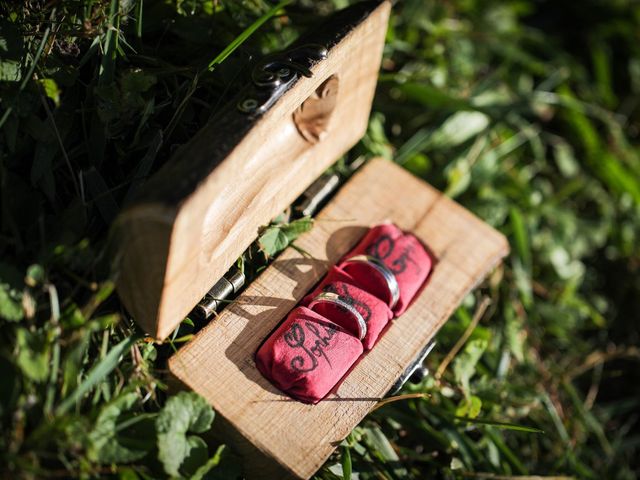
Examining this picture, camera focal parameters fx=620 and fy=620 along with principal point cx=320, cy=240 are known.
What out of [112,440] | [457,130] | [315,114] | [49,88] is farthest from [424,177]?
[112,440]

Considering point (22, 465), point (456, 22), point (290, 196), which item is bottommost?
point (22, 465)

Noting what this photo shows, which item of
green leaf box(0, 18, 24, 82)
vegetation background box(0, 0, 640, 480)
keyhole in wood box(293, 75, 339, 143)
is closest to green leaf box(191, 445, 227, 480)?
vegetation background box(0, 0, 640, 480)

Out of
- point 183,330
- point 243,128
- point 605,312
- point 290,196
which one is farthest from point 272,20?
point 605,312

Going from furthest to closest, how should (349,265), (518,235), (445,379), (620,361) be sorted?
(620,361)
(518,235)
(445,379)
(349,265)

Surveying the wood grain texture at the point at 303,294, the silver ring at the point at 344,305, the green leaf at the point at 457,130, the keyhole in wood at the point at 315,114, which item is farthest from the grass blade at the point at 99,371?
the green leaf at the point at 457,130

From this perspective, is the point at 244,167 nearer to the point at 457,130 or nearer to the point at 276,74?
the point at 276,74

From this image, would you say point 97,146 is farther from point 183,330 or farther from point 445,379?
point 445,379
